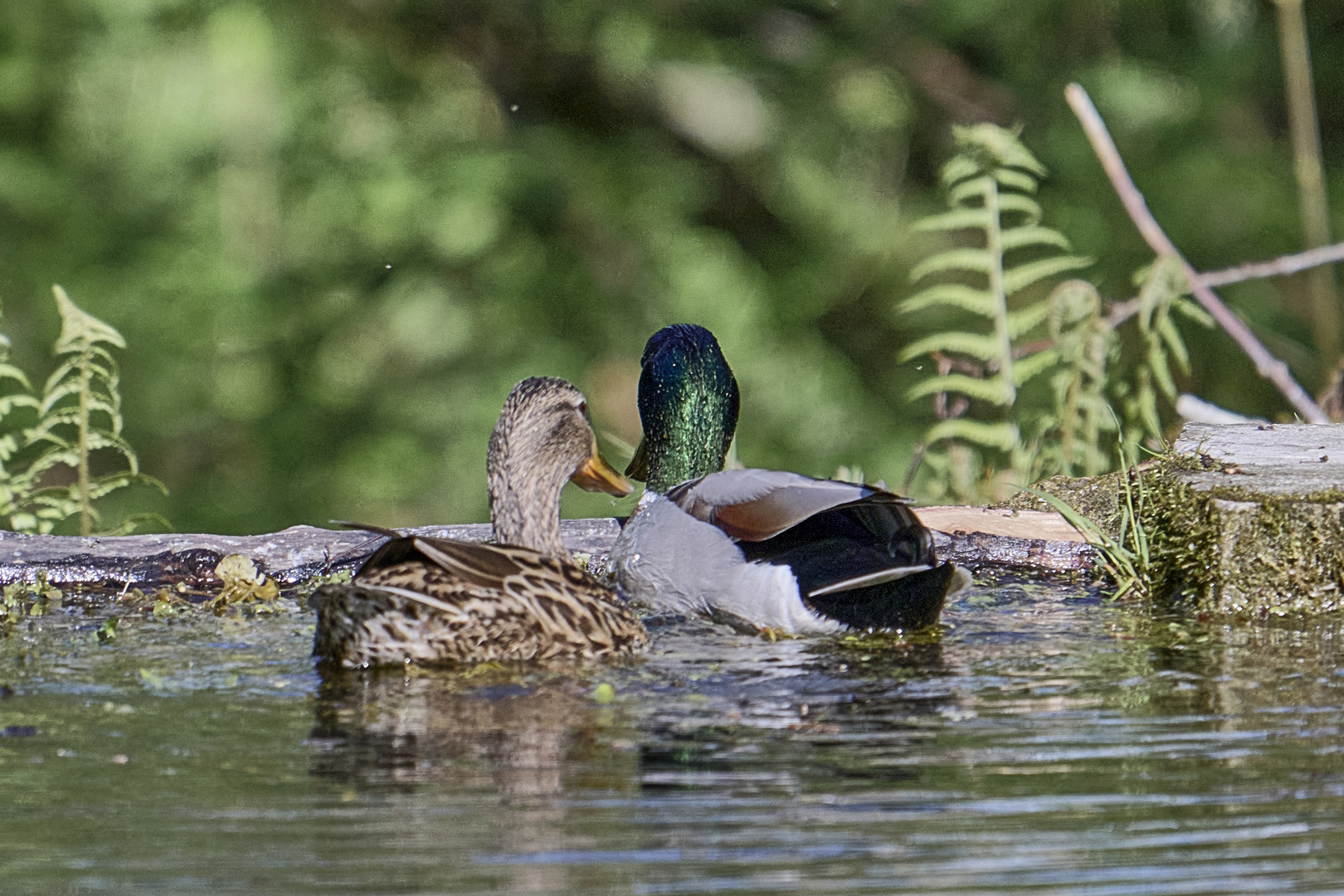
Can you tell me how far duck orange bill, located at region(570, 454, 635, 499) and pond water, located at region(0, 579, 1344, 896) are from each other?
35.0 inches

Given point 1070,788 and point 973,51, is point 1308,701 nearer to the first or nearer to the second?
point 1070,788

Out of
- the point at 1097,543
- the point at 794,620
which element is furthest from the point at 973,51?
the point at 794,620

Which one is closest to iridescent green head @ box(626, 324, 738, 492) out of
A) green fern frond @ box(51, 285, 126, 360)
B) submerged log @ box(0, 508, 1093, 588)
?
submerged log @ box(0, 508, 1093, 588)

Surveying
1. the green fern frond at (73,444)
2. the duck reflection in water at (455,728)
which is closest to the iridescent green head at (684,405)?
the green fern frond at (73,444)

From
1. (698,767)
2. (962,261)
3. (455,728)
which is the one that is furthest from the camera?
(962,261)

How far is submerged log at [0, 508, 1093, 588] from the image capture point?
16.8 feet

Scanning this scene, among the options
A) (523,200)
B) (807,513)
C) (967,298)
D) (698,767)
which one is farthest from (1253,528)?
(523,200)

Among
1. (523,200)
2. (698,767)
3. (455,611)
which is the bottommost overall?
(698,767)

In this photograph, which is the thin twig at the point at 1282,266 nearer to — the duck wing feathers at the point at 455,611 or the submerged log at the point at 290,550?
the submerged log at the point at 290,550

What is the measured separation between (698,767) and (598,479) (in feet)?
7.60

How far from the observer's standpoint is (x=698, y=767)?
3.13m

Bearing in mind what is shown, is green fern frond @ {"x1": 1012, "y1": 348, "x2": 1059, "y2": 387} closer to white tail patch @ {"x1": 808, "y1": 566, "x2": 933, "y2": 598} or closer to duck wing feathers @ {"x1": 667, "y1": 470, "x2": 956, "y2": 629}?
duck wing feathers @ {"x1": 667, "y1": 470, "x2": 956, "y2": 629}

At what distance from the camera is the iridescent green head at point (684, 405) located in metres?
6.07

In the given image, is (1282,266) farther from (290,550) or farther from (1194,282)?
(290,550)
